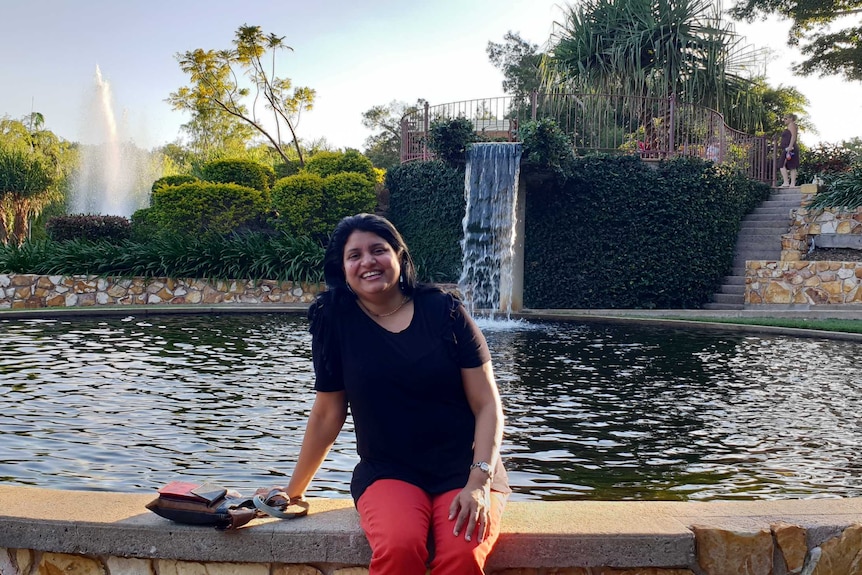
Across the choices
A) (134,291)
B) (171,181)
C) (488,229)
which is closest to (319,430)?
(488,229)

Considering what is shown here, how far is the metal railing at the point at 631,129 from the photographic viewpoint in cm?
1855

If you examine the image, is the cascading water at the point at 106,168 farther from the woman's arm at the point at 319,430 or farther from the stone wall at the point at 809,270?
the woman's arm at the point at 319,430

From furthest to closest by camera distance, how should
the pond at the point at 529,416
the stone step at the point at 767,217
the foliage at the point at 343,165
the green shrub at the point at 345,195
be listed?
the foliage at the point at 343,165 < the stone step at the point at 767,217 < the green shrub at the point at 345,195 < the pond at the point at 529,416

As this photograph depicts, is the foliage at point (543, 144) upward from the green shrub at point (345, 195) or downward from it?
upward

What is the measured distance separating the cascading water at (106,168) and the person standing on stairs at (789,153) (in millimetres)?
19273

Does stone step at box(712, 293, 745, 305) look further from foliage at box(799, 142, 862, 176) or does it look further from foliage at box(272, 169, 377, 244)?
foliage at box(272, 169, 377, 244)

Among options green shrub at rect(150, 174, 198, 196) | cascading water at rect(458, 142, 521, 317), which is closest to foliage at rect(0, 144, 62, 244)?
green shrub at rect(150, 174, 198, 196)

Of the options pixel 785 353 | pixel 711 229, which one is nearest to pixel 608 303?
pixel 711 229

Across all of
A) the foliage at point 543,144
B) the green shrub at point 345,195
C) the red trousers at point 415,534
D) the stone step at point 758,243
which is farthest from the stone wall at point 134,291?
the red trousers at point 415,534

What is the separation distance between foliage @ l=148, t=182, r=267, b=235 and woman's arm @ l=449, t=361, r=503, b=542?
16.9m

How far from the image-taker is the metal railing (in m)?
18.5

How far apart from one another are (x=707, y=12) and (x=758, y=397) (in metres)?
18.7

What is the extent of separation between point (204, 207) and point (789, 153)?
1400 cm

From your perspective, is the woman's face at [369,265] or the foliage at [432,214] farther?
the foliage at [432,214]
